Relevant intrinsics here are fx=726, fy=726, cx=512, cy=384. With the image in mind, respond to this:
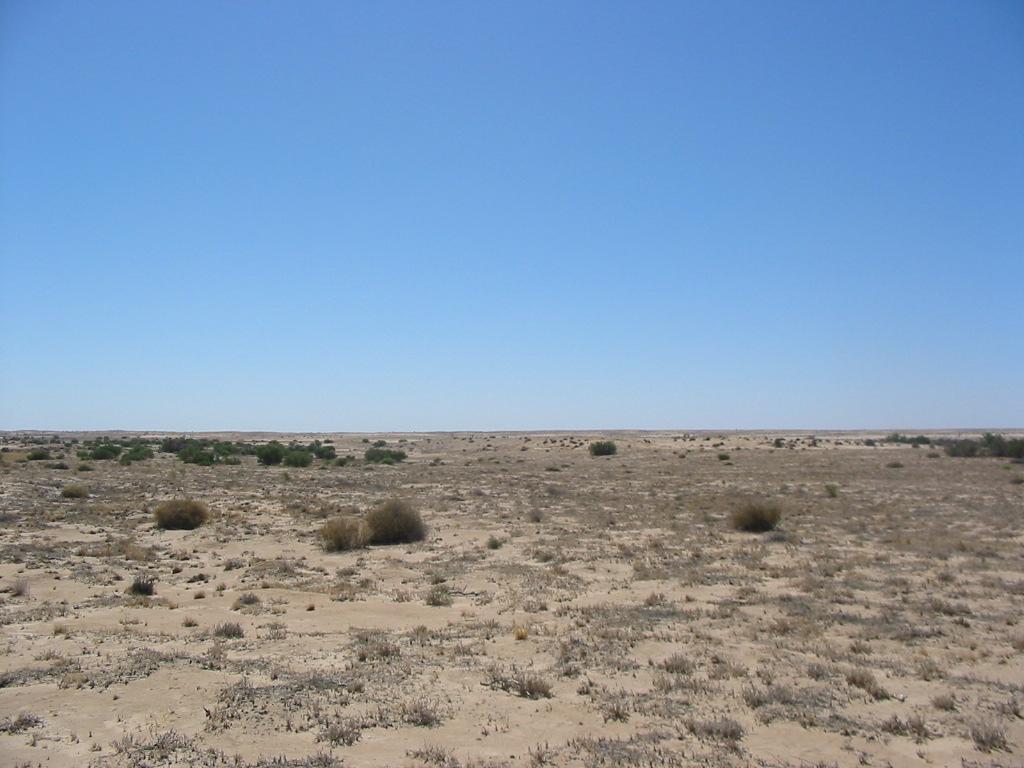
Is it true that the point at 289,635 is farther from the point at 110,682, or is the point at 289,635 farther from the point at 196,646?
the point at 110,682

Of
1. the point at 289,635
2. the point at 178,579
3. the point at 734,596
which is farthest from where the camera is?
the point at 178,579

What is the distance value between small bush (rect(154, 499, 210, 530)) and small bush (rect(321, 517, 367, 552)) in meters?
5.61

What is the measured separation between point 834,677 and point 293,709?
273 inches

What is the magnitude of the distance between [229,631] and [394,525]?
34.4 feet

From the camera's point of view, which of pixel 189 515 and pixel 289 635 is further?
pixel 189 515

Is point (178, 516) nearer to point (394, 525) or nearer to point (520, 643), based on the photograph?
point (394, 525)

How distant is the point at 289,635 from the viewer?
12047mm

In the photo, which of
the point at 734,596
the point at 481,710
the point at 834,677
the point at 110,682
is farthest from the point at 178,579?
the point at 834,677

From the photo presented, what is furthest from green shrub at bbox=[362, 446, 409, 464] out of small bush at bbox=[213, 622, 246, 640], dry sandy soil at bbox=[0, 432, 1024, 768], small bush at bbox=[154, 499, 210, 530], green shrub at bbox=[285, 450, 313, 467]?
small bush at bbox=[213, 622, 246, 640]

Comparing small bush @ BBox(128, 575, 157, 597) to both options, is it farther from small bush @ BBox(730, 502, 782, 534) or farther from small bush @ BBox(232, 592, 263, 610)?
small bush @ BBox(730, 502, 782, 534)

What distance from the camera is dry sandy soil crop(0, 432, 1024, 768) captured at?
768cm

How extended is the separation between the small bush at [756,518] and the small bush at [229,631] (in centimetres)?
1641

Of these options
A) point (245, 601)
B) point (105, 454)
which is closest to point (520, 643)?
point (245, 601)

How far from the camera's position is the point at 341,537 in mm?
21281
